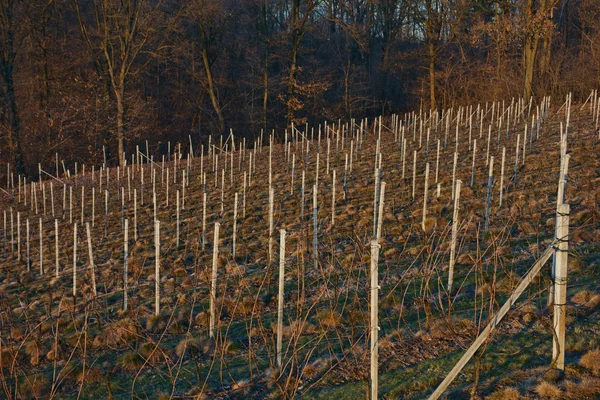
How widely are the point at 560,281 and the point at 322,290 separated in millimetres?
1794

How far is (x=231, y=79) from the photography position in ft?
107

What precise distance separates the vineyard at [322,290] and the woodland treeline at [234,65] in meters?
9.31

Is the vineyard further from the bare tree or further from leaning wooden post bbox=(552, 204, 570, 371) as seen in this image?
the bare tree

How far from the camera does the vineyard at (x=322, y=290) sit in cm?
471

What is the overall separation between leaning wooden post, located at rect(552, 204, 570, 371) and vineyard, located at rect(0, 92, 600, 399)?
93mm

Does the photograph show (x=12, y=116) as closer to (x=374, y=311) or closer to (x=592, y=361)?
(x=374, y=311)

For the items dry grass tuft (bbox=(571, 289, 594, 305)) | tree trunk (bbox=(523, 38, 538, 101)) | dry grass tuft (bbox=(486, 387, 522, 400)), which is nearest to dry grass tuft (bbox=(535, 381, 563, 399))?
dry grass tuft (bbox=(486, 387, 522, 400))

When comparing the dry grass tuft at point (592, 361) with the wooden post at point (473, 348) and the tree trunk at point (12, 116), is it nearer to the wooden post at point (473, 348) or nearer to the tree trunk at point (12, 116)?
the wooden post at point (473, 348)

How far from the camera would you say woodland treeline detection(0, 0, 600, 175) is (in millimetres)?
21859

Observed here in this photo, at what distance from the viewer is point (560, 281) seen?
4.12m

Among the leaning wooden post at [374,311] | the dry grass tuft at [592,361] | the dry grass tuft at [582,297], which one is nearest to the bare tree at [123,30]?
the dry grass tuft at [582,297]

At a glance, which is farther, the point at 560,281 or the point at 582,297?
the point at 582,297

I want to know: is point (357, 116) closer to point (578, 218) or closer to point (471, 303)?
point (578, 218)

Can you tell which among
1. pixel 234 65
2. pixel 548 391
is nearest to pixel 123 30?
pixel 234 65
